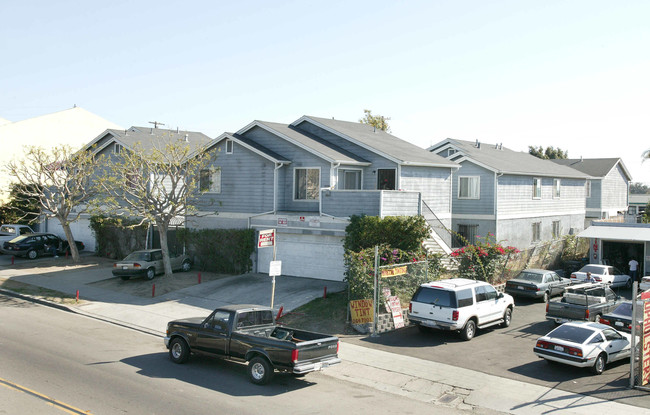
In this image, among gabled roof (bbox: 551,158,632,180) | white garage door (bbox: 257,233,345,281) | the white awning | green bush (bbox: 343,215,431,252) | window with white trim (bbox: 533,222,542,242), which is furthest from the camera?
gabled roof (bbox: 551,158,632,180)

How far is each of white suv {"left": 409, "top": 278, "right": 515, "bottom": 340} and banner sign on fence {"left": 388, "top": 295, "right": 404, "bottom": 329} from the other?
0.78 meters

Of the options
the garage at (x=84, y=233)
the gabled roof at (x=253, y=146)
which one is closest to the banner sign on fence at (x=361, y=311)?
the gabled roof at (x=253, y=146)

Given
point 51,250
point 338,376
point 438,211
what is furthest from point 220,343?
point 51,250

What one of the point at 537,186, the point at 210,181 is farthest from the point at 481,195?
the point at 210,181

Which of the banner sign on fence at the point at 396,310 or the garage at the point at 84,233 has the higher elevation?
the garage at the point at 84,233

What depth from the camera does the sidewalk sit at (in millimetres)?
12305

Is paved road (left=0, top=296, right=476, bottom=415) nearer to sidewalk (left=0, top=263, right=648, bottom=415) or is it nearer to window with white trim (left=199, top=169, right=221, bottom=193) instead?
sidewalk (left=0, top=263, right=648, bottom=415)

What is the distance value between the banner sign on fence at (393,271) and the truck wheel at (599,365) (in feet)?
22.8

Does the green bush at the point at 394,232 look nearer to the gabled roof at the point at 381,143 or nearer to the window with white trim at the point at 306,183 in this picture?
the gabled roof at the point at 381,143

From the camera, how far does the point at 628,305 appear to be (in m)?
18.0

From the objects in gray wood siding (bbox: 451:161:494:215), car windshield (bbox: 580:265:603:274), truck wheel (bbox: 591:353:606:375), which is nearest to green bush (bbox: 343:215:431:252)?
truck wheel (bbox: 591:353:606:375)

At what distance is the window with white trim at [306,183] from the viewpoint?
85.0 feet

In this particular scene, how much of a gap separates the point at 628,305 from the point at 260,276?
50.0 feet

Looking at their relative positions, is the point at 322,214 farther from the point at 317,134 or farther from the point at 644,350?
the point at 644,350
